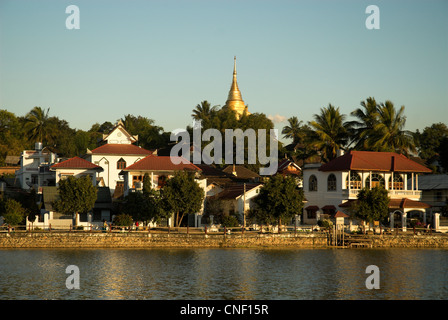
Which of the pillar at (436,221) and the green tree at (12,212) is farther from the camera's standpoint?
the pillar at (436,221)

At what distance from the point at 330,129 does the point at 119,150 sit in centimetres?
2523

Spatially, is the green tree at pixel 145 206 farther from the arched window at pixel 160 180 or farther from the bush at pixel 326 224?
the bush at pixel 326 224

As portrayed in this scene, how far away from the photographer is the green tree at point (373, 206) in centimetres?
6175

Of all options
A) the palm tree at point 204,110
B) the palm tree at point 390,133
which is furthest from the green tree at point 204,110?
the palm tree at point 390,133

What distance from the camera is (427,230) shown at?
6253cm

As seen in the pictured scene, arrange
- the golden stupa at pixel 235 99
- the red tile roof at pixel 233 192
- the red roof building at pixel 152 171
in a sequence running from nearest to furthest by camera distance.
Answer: the red roof building at pixel 152 171 → the red tile roof at pixel 233 192 → the golden stupa at pixel 235 99

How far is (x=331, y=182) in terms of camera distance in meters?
70.4

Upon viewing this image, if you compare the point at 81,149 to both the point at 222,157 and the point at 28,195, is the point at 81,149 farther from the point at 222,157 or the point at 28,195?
the point at 28,195

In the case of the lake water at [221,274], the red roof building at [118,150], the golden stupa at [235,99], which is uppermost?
the golden stupa at [235,99]

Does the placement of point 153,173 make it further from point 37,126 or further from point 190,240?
point 37,126

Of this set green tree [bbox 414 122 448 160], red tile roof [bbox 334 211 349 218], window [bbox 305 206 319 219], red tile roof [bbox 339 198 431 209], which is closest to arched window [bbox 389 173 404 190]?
red tile roof [bbox 339 198 431 209]

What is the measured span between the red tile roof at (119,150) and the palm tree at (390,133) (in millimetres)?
26505

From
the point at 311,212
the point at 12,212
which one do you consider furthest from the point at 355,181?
the point at 12,212
